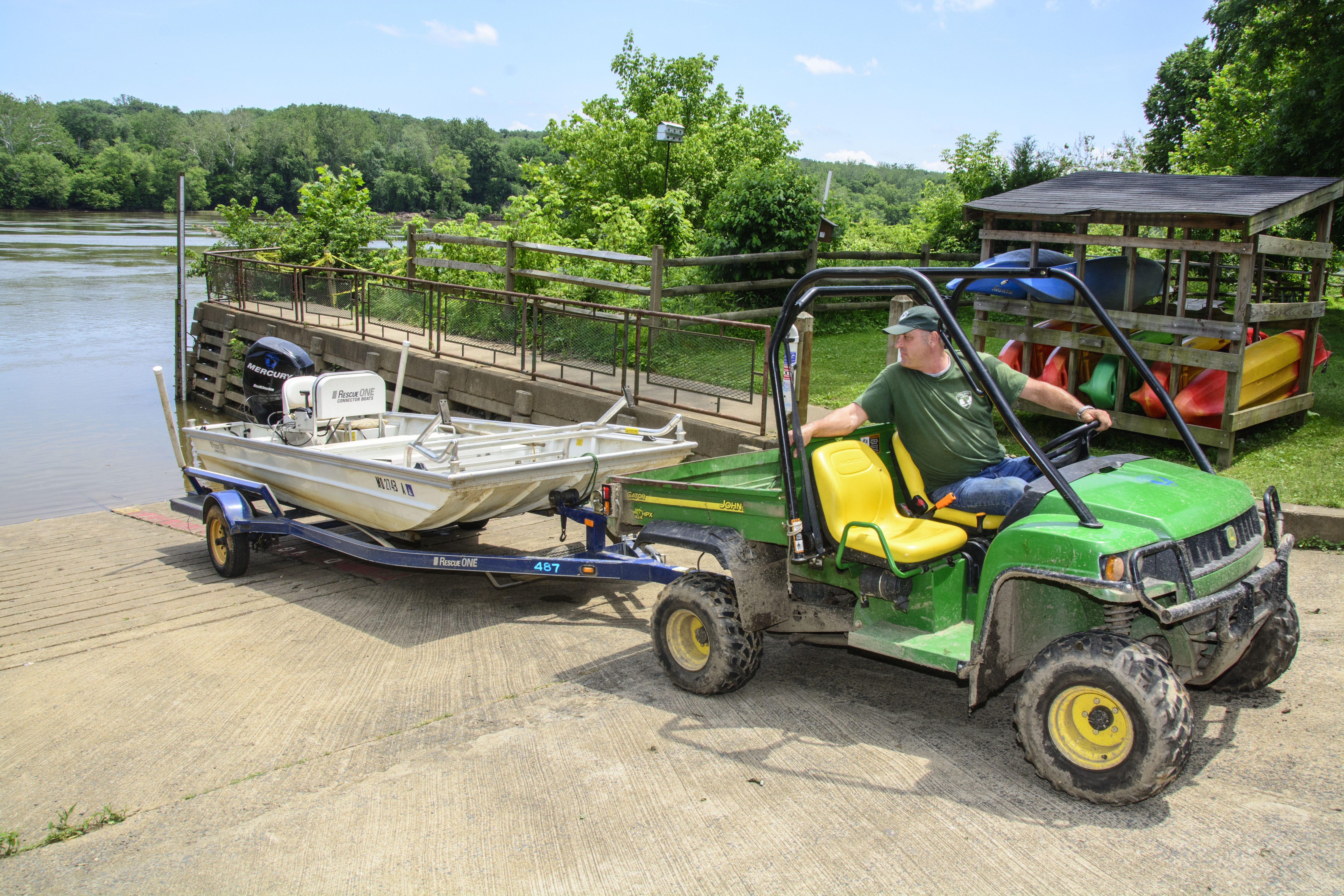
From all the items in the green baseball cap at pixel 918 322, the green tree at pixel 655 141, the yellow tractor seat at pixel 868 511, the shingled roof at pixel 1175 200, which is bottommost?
the yellow tractor seat at pixel 868 511

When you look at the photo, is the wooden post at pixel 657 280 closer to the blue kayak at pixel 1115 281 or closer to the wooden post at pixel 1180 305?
the blue kayak at pixel 1115 281

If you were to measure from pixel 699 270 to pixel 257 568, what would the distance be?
10602 millimetres

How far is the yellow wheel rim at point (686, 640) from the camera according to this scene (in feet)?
17.6

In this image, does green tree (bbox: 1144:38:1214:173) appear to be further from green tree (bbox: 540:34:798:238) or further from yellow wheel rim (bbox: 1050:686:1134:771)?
yellow wheel rim (bbox: 1050:686:1134:771)

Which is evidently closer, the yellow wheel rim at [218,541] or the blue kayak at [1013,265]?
the yellow wheel rim at [218,541]

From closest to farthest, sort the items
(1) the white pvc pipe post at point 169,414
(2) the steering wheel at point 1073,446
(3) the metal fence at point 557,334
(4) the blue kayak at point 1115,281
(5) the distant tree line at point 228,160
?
1. (2) the steering wheel at point 1073,446
2. (1) the white pvc pipe post at point 169,414
3. (4) the blue kayak at point 1115,281
4. (3) the metal fence at point 557,334
5. (5) the distant tree line at point 228,160

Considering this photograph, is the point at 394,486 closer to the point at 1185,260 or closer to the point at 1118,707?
the point at 1118,707

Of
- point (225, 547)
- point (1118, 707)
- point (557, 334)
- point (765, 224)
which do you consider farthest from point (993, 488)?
point (765, 224)

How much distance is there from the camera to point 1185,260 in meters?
9.16

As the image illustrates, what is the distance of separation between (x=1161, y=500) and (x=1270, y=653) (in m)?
1.21

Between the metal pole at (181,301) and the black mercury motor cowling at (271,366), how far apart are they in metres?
1.41

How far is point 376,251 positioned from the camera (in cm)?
2255

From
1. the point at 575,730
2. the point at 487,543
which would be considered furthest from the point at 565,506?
the point at 575,730

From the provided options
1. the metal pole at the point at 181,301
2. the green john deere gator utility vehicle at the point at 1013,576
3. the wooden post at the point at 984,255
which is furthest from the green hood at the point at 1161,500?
the metal pole at the point at 181,301
